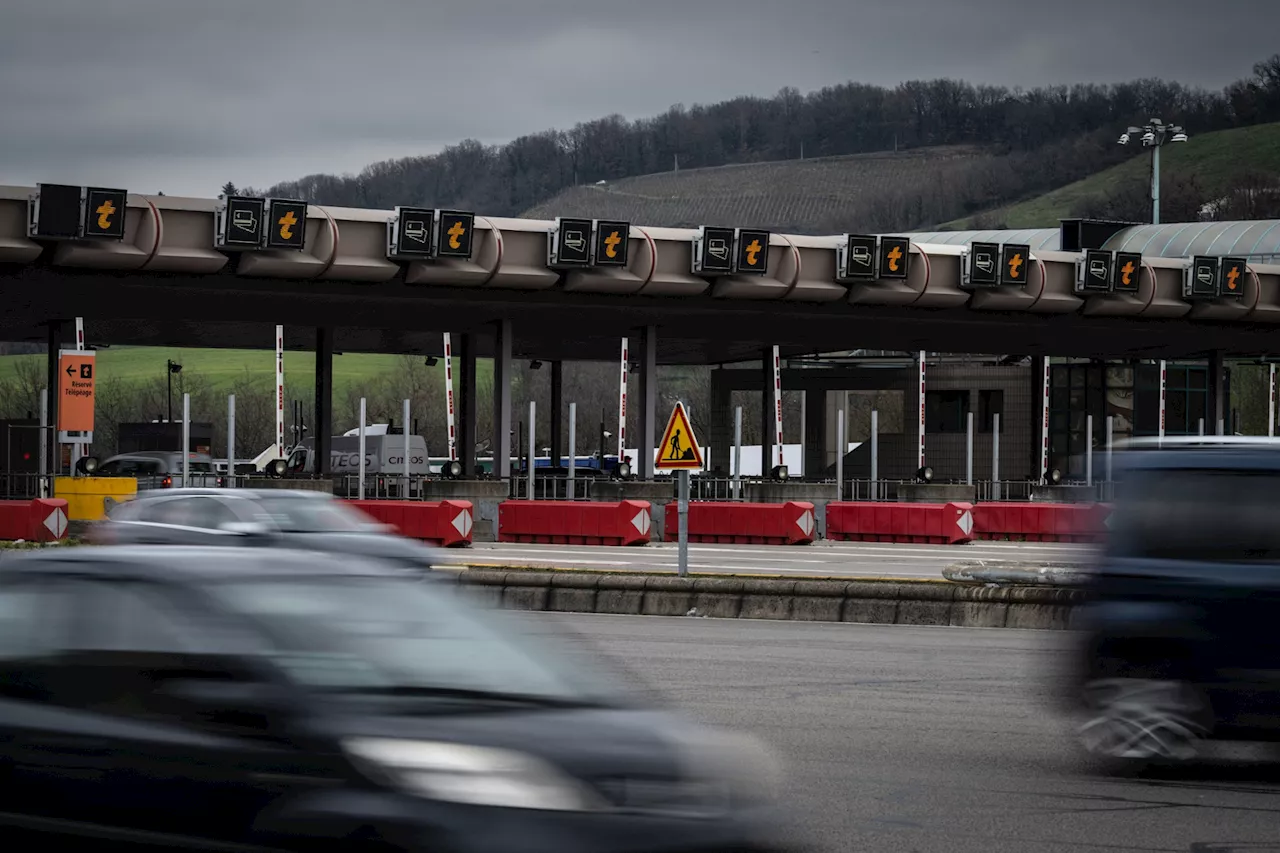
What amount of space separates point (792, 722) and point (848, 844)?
3.85 metres

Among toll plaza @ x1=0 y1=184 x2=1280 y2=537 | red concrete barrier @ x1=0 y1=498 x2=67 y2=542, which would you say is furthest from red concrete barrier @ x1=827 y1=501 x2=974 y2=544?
red concrete barrier @ x1=0 y1=498 x2=67 y2=542

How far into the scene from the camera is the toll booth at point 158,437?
70562 mm

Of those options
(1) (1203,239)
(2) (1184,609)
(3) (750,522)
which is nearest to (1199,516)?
(2) (1184,609)

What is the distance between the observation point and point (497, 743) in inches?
219

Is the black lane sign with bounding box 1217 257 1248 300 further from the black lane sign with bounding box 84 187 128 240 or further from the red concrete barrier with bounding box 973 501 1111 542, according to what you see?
the black lane sign with bounding box 84 187 128 240

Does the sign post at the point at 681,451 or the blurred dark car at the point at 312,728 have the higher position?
the sign post at the point at 681,451

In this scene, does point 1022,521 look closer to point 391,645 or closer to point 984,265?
point 984,265

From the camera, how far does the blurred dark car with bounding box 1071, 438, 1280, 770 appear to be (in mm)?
9477

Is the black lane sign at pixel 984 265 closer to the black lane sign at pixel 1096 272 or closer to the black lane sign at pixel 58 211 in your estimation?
the black lane sign at pixel 1096 272

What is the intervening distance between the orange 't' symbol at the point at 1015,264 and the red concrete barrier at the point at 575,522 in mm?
15969

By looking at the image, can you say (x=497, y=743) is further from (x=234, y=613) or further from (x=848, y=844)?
(x=848, y=844)

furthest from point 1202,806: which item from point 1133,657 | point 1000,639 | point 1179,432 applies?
point 1179,432

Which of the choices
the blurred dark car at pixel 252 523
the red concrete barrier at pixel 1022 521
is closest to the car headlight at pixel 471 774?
the blurred dark car at pixel 252 523

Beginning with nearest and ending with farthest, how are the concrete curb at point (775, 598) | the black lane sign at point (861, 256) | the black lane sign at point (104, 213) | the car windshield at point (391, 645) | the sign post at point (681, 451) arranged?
the car windshield at point (391, 645)
the concrete curb at point (775, 598)
the sign post at point (681, 451)
the black lane sign at point (104, 213)
the black lane sign at point (861, 256)
